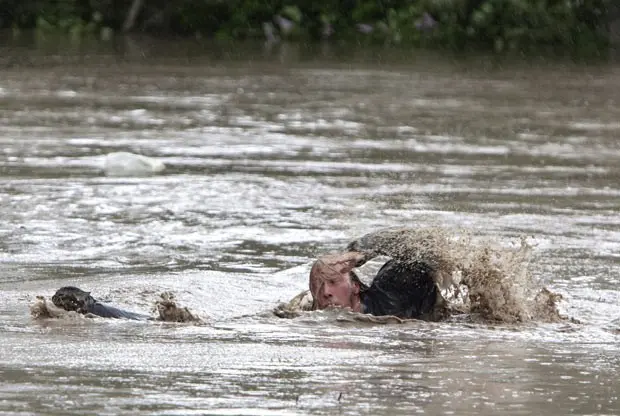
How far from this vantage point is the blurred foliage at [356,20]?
2927cm

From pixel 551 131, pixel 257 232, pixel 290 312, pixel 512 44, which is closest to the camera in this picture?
pixel 290 312

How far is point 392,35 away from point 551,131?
13042 mm

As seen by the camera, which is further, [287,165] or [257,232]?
[287,165]

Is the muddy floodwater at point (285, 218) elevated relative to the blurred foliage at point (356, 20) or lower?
lower

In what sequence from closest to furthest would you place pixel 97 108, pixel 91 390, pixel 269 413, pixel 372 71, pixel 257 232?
pixel 269 413
pixel 91 390
pixel 257 232
pixel 97 108
pixel 372 71

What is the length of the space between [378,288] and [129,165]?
6336 mm

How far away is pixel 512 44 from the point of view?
29.4 metres

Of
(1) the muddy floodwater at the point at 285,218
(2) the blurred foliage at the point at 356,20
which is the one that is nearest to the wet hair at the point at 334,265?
(1) the muddy floodwater at the point at 285,218

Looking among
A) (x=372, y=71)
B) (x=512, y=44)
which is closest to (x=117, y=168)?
(x=372, y=71)

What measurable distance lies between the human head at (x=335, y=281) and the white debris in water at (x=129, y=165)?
6328mm

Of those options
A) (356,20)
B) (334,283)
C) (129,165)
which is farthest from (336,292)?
(356,20)

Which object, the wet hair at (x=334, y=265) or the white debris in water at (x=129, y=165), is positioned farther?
the white debris in water at (x=129, y=165)

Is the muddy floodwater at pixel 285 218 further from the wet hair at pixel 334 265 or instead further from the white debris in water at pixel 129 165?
the wet hair at pixel 334 265

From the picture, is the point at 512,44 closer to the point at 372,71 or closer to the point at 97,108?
the point at 372,71
